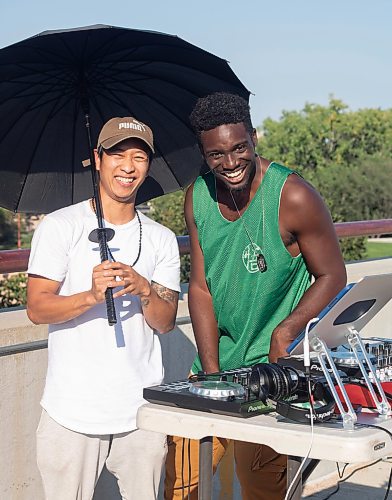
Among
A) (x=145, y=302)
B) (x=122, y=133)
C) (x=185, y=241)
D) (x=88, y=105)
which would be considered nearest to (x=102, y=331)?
(x=145, y=302)

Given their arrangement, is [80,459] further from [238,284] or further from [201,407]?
[238,284]

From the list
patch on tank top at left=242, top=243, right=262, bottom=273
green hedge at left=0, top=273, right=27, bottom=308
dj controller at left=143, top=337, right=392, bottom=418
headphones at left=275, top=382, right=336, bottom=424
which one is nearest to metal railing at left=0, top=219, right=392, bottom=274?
patch on tank top at left=242, top=243, right=262, bottom=273

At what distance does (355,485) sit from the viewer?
6.02 metres

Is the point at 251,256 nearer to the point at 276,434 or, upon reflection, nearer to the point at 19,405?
the point at 276,434

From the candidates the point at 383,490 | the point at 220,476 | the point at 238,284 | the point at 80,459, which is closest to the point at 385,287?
the point at 238,284

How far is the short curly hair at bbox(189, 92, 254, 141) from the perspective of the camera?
12.4 feet

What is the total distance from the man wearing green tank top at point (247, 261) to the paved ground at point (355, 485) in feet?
6.31

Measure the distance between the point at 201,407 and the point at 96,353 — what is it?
61 cm

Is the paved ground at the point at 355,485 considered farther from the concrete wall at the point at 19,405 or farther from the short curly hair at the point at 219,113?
the short curly hair at the point at 219,113

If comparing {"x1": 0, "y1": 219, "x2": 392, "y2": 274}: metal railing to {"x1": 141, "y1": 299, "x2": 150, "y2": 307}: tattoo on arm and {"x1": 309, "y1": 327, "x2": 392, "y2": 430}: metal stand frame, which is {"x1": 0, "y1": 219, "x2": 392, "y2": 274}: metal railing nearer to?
{"x1": 141, "y1": 299, "x2": 150, "y2": 307}: tattoo on arm

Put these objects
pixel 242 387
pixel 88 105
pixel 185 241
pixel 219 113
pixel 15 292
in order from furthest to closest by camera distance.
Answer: pixel 15 292, pixel 185 241, pixel 88 105, pixel 219 113, pixel 242 387

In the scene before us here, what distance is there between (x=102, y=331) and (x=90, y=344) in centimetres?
7

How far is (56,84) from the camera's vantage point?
4184 mm

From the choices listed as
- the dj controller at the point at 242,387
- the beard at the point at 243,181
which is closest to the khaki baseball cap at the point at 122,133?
the beard at the point at 243,181
